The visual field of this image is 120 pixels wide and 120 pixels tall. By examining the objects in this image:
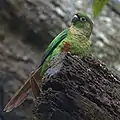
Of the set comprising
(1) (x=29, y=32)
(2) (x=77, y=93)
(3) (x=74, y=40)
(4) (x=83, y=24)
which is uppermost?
(1) (x=29, y=32)

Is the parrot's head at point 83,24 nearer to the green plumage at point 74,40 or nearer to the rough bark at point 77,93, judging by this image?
the green plumage at point 74,40

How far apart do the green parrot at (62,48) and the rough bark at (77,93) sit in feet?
0.60

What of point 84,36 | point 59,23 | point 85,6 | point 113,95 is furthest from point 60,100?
point 85,6

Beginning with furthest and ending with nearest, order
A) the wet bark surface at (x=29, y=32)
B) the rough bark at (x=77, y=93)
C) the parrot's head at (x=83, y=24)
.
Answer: the wet bark surface at (x=29, y=32), the parrot's head at (x=83, y=24), the rough bark at (x=77, y=93)

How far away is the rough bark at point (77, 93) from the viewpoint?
754 millimetres

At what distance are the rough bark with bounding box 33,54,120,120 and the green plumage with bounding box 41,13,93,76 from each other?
15.5 inches

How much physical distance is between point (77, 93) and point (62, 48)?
1.79 ft

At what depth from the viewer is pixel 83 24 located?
5.54 feet

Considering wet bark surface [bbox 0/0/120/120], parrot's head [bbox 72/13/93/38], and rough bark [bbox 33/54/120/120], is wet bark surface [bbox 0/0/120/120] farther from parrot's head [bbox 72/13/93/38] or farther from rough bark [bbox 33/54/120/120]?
rough bark [bbox 33/54/120/120]

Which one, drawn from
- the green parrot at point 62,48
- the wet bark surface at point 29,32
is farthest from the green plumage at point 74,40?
the wet bark surface at point 29,32

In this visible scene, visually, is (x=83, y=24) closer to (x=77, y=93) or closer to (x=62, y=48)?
(x=62, y=48)

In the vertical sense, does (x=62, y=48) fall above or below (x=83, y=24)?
below

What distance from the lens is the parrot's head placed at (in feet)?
5.46

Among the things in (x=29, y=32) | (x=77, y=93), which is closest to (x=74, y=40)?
(x=77, y=93)
